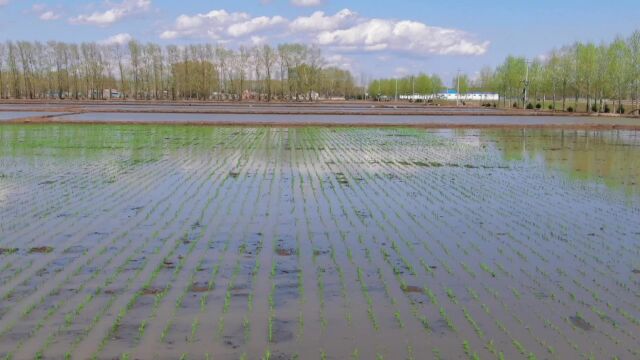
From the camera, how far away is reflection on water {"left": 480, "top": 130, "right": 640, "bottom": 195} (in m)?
17.0

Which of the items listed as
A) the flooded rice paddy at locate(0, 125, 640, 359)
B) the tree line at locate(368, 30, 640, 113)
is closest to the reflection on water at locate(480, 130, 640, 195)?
the flooded rice paddy at locate(0, 125, 640, 359)

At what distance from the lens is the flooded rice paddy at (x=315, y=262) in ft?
17.9

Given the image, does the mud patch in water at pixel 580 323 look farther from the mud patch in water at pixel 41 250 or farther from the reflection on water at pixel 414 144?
the reflection on water at pixel 414 144

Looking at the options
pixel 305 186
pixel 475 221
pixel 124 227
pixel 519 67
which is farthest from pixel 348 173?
pixel 519 67

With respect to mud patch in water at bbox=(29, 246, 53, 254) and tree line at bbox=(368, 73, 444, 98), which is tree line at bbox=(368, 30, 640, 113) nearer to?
tree line at bbox=(368, 73, 444, 98)

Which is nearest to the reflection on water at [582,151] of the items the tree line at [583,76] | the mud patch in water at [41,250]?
the mud patch in water at [41,250]

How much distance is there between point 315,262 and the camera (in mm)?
7926

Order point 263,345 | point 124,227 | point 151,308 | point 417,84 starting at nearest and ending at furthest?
point 263,345
point 151,308
point 124,227
point 417,84

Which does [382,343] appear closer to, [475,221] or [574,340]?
[574,340]

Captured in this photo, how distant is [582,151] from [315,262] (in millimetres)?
19078

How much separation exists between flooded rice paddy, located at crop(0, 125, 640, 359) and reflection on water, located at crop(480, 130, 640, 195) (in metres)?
0.38

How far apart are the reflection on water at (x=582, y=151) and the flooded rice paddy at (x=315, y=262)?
384 mm

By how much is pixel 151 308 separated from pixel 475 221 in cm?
638

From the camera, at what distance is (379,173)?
16.7m
